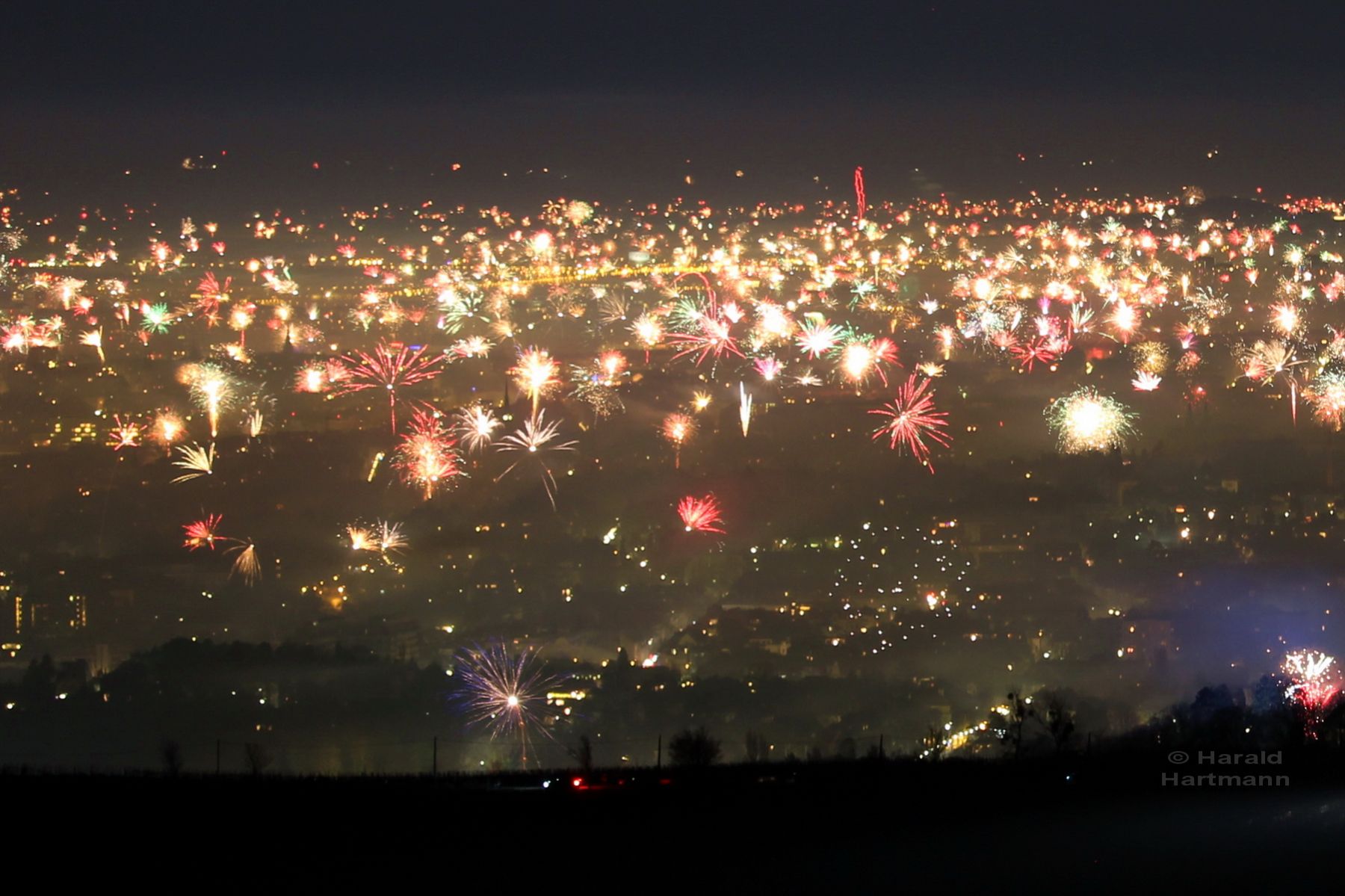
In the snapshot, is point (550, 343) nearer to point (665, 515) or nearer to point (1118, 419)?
point (665, 515)

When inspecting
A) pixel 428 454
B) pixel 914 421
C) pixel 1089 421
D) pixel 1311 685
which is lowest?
pixel 1311 685

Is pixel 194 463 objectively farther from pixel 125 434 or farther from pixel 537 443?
pixel 537 443

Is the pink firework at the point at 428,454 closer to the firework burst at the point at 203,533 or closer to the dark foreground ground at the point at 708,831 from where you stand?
the firework burst at the point at 203,533

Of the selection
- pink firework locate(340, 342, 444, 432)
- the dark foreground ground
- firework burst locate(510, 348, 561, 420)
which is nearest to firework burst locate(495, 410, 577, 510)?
firework burst locate(510, 348, 561, 420)

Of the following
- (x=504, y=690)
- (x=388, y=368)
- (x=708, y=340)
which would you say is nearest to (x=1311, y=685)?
(x=504, y=690)

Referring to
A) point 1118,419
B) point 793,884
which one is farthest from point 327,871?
point 1118,419

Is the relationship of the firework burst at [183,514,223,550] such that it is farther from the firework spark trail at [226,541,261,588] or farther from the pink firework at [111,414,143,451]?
the pink firework at [111,414,143,451]
